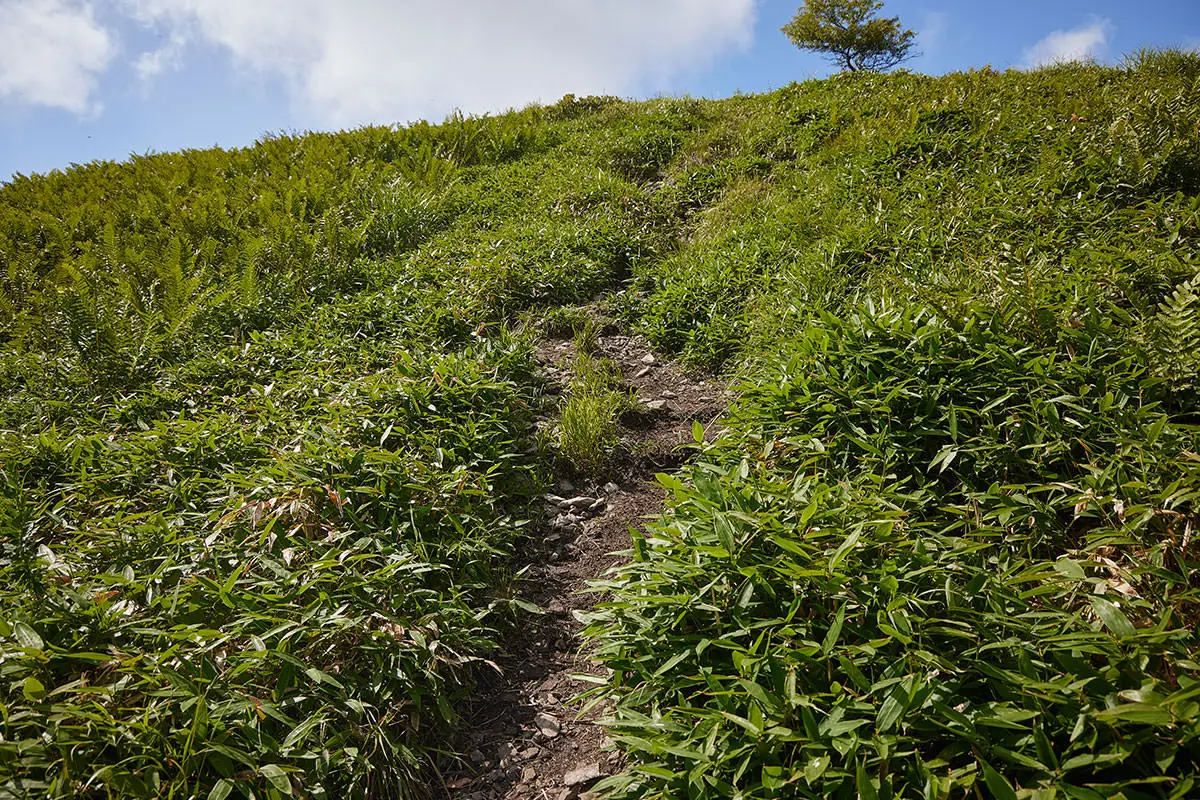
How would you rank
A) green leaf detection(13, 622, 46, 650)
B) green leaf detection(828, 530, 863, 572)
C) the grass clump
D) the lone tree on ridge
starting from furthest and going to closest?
the lone tree on ridge
the grass clump
green leaf detection(13, 622, 46, 650)
green leaf detection(828, 530, 863, 572)

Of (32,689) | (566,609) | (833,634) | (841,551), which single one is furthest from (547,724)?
(32,689)

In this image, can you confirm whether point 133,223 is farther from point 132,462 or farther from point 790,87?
point 790,87

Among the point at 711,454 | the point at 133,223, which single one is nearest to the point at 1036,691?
the point at 711,454

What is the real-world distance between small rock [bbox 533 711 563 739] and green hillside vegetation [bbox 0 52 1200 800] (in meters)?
0.40

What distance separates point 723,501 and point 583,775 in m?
1.19

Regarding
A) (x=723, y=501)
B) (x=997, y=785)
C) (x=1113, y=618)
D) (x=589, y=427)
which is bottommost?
(x=997, y=785)

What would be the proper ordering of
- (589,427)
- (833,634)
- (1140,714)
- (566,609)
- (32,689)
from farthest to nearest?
(589,427), (566,609), (32,689), (833,634), (1140,714)

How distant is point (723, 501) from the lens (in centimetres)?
242

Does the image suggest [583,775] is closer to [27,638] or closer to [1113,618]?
[1113,618]

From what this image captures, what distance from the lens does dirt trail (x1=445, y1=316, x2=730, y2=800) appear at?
2.33 metres

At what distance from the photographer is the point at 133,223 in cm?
738

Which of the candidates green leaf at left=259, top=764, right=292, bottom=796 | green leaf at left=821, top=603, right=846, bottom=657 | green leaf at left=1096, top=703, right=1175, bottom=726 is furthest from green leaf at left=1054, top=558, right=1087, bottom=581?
green leaf at left=259, top=764, right=292, bottom=796

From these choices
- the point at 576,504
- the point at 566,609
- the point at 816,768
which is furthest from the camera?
the point at 576,504

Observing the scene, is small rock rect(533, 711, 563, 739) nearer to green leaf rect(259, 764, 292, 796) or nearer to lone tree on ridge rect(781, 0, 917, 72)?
green leaf rect(259, 764, 292, 796)
